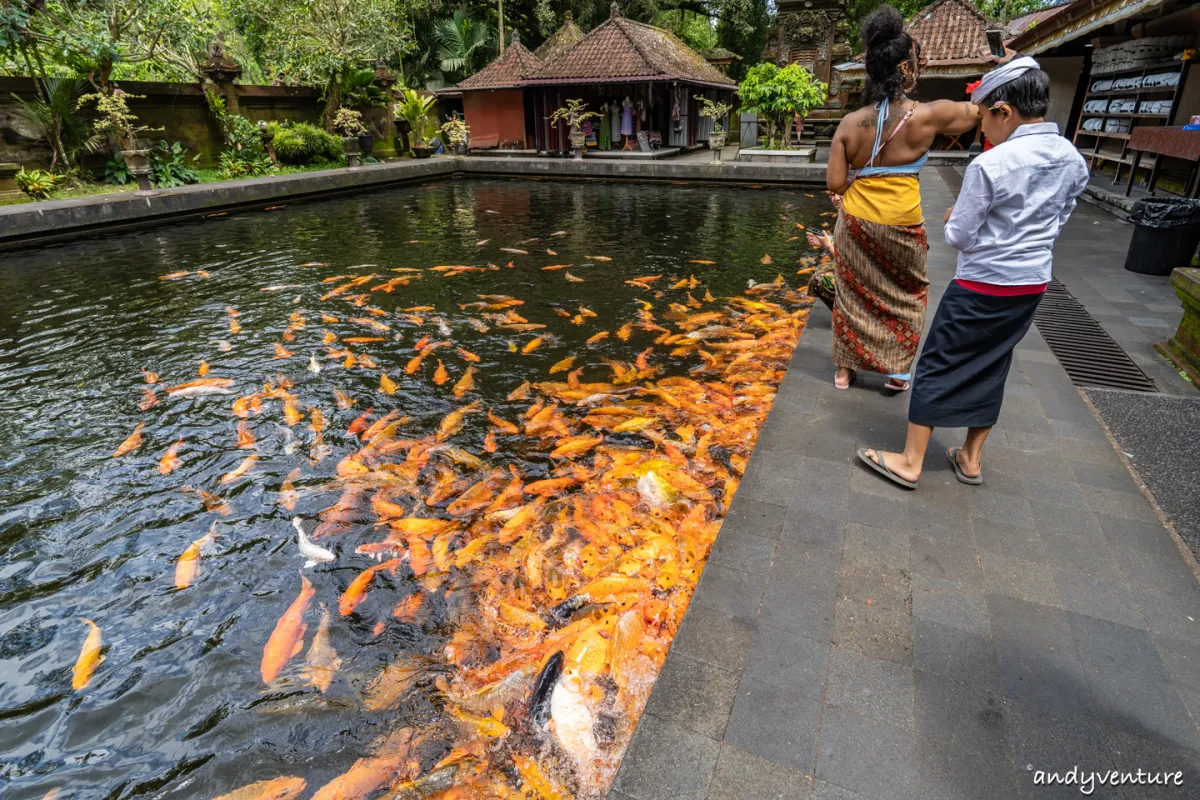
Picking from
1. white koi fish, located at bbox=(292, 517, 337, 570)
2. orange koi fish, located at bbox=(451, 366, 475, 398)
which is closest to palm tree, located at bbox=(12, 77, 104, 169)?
orange koi fish, located at bbox=(451, 366, 475, 398)

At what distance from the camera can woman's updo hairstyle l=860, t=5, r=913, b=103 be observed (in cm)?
315

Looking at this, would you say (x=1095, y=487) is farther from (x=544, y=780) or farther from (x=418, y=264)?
(x=418, y=264)

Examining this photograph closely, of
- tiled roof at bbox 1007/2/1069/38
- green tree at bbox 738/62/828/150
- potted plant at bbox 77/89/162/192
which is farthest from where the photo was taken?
green tree at bbox 738/62/828/150

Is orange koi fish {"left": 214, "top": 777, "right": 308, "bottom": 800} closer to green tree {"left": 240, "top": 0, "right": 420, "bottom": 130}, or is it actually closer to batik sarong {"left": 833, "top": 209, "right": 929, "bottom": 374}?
batik sarong {"left": 833, "top": 209, "right": 929, "bottom": 374}

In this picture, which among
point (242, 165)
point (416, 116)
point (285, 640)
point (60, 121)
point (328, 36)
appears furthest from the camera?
point (416, 116)

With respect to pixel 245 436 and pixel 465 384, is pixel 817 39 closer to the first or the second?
pixel 465 384

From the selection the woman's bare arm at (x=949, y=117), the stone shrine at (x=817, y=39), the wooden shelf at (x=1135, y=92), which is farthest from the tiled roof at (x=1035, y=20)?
the woman's bare arm at (x=949, y=117)

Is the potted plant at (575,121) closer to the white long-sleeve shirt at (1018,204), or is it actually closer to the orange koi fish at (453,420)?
the orange koi fish at (453,420)

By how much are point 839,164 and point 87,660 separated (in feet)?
14.2

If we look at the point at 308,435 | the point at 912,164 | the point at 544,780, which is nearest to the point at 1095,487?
the point at 912,164

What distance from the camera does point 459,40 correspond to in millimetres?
26641

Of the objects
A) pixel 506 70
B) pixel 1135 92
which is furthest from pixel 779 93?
pixel 506 70

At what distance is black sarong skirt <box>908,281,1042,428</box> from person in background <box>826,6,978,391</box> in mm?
838

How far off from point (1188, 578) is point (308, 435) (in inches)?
188
